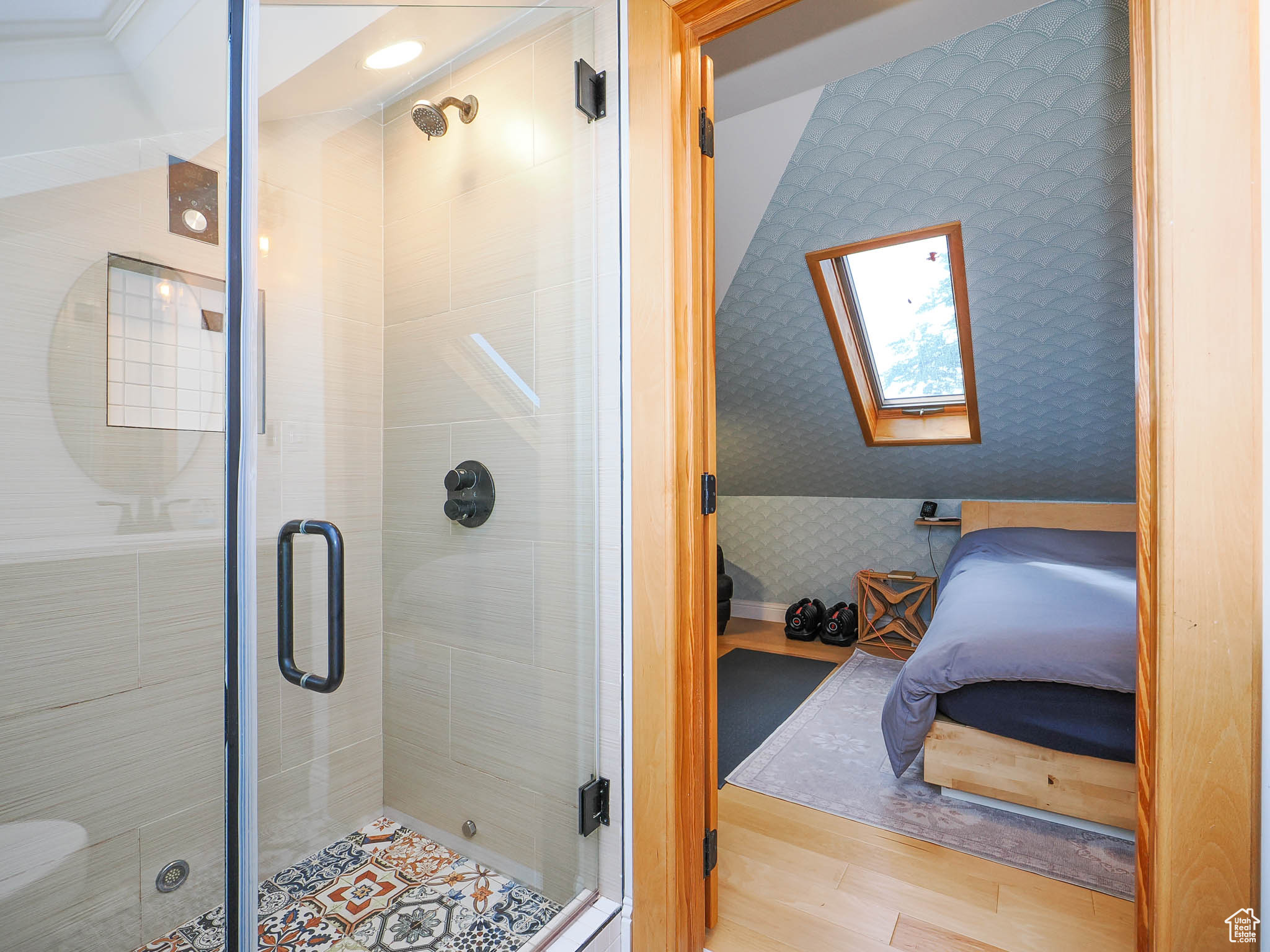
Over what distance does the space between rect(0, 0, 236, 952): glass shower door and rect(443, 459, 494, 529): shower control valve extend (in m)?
0.50

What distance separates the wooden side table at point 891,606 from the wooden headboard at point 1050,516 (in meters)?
0.51

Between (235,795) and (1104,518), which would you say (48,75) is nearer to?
(235,795)

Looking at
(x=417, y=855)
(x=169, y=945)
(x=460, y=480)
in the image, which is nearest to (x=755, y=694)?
(x=417, y=855)

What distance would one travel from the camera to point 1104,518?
399cm

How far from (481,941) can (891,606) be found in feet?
12.0

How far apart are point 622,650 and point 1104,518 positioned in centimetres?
386

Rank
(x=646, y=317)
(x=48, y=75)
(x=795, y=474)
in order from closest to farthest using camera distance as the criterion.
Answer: (x=48, y=75), (x=646, y=317), (x=795, y=474)

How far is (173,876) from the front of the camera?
87 cm

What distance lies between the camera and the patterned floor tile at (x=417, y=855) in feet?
3.87

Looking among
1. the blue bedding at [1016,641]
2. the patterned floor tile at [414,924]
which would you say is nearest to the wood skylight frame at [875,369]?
the blue bedding at [1016,641]

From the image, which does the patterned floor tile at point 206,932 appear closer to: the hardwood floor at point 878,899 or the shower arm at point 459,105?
the hardwood floor at point 878,899

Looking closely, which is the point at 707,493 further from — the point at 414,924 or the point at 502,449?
the point at 414,924

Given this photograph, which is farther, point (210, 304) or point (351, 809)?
point (351, 809)

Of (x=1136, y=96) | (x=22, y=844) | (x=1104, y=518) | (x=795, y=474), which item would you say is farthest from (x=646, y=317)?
(x=1104, y=518)
